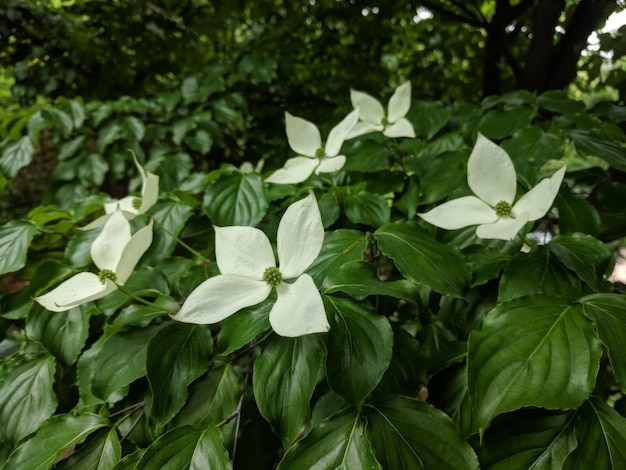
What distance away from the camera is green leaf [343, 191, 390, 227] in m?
0.64

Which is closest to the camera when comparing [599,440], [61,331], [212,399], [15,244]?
[599,440]

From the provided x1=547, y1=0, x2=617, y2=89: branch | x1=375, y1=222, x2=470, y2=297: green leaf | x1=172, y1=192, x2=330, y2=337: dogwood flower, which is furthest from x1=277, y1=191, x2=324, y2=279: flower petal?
x1=547, y1=0, x2=617, y2=89: branch

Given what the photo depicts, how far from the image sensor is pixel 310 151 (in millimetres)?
773

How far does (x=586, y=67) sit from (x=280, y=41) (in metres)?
1.08

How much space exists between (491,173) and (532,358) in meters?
0.26

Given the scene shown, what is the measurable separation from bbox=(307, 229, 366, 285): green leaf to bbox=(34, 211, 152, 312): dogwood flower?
0.72 ft

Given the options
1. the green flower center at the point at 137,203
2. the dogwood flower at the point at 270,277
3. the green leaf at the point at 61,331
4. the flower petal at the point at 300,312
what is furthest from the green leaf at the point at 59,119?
the flower petal at the point at 300,312

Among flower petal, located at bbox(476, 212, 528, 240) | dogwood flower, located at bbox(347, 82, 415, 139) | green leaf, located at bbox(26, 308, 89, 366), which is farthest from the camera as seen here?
dogwood flower, located at bbox(347, 82, 415, 139)

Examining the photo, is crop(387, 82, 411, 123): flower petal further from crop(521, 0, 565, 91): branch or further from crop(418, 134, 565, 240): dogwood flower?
crop(521, 0, 565, 91): branch

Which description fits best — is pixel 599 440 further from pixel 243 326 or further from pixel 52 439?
pixel 52 439

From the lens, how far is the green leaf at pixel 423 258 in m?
0.50

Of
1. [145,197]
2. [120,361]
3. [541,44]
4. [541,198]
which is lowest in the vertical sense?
[120,361]

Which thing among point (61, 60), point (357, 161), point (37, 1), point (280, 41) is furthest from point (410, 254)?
point (37, 1)

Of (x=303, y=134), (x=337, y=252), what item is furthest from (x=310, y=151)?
(x=337, y=252)
